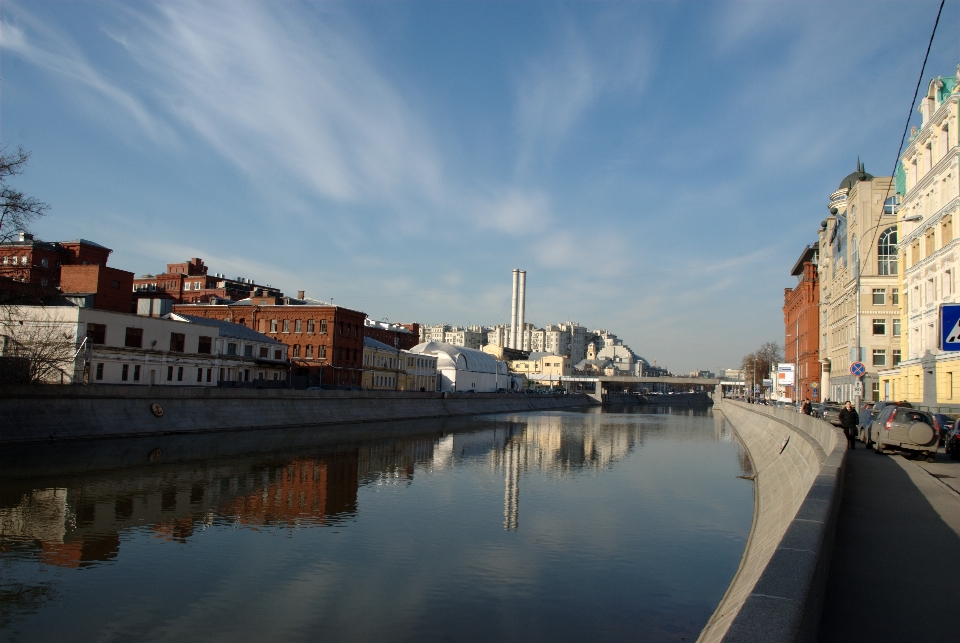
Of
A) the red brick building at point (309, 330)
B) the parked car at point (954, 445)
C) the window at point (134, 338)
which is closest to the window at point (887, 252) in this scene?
the parked car at point (954, 445)

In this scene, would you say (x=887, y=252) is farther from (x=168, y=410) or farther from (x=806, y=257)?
(x=168, y=410)

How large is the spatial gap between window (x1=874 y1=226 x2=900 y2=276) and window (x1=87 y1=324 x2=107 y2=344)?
69.5 meters

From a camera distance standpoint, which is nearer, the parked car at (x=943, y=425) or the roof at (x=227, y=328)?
the parked car at (x=943, y=425)

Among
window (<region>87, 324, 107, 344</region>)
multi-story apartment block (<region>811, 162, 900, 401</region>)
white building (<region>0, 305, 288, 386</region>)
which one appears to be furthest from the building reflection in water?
multi-story apartment block (<region>811, 162, 900, 401</region>)

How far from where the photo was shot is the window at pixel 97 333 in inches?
1945

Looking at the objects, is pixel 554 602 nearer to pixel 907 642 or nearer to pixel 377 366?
pixel 907 642

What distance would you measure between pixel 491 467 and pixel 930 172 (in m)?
32.2

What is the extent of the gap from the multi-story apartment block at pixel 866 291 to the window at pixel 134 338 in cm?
5899

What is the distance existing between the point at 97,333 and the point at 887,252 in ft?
235

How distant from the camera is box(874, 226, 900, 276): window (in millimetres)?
68688

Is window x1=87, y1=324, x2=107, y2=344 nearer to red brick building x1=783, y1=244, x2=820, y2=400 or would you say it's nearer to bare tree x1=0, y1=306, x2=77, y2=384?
bare tree x1=0, y1=306, x2=77, y2=384

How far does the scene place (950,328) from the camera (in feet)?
43.5

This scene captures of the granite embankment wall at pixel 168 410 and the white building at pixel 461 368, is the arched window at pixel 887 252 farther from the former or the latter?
the white building at pixel 461 368

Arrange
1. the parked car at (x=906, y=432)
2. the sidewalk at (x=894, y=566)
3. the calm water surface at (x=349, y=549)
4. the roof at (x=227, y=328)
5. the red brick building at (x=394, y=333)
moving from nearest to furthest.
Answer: the sidewalk at (x=894, y=566)
the calm water surface at (x=349, y=549)
the parked car at (x=906, y=432)
the roof at (x=227, y=328)
the red brick building at (x=394, y=333)
